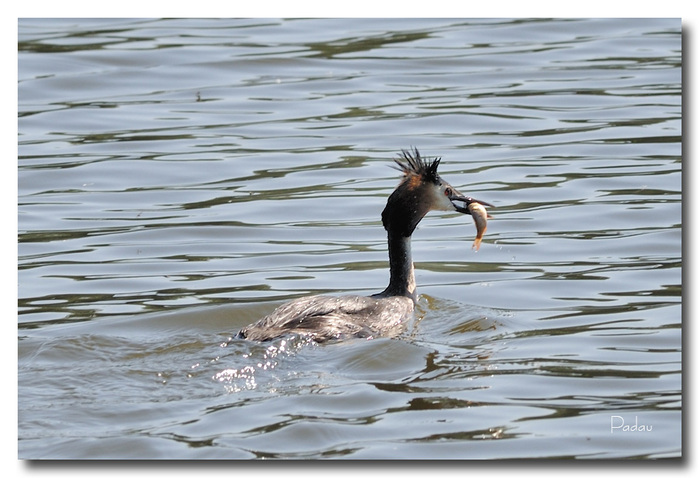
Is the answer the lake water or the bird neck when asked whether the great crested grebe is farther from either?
Answer: the lake water

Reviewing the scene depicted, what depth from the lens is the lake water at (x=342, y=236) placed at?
7559 millimetres

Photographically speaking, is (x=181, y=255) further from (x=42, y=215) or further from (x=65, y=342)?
(x=65, y=342)

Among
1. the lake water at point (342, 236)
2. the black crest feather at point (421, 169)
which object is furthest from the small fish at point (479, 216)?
the lake water at point (342, 236)

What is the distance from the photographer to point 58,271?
427 inches

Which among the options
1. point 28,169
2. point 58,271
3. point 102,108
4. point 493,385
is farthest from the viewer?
point 102,108

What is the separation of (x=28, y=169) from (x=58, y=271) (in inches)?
117

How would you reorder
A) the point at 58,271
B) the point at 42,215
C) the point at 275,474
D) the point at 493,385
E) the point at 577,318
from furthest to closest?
the point at 42,215, the point at 58,271, the point at 577,318, the point at 493,385, the point at 275,474

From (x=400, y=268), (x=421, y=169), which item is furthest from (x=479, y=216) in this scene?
(x=400, y=268)

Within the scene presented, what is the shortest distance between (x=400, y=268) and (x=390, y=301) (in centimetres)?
48

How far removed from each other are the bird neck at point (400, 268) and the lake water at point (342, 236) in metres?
0.25

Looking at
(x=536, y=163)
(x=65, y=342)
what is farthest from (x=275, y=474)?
(x=536, y=163)

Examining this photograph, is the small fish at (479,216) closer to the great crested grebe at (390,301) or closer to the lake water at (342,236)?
the great crested grebe at (390,301)

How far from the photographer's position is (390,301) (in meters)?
10.0

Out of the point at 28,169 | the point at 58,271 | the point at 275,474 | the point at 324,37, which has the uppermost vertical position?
the point at 324,37
